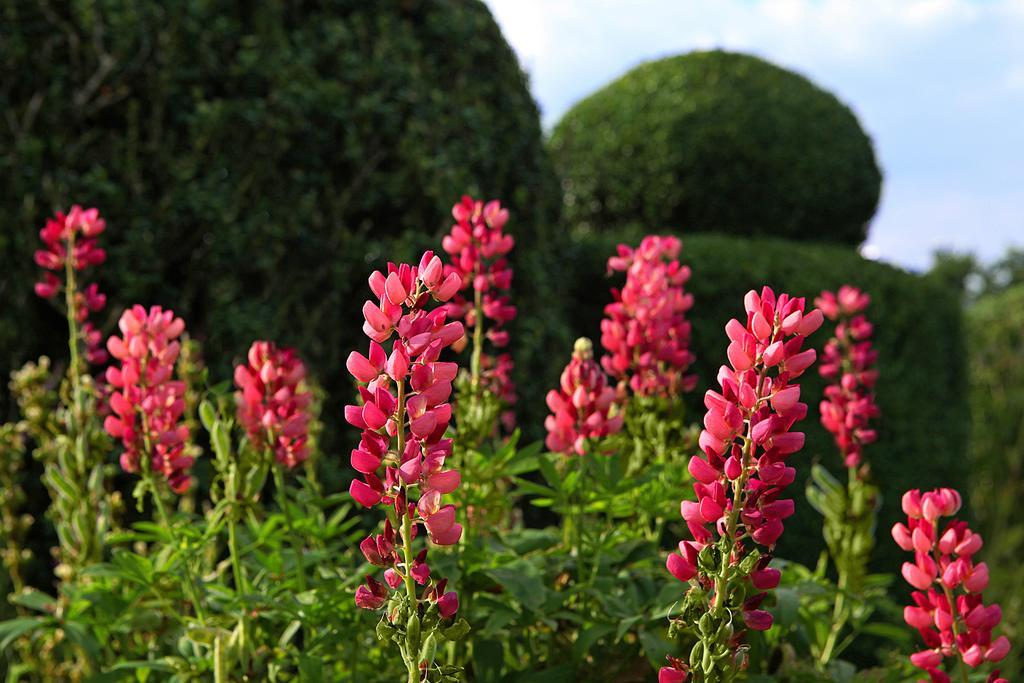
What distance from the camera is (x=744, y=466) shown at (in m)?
1.44

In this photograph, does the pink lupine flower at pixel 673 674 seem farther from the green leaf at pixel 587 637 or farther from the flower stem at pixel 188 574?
the flower stem at pixel 188 574

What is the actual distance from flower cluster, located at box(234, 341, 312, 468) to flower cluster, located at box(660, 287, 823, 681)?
1089 mm

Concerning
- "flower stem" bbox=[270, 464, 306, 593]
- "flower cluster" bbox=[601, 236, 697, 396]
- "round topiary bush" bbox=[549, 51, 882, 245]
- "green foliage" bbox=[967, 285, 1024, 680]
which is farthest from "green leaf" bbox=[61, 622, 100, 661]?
"green foliage" bbox=[967, 285, 1024, 680]

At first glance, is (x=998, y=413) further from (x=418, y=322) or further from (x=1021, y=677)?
(x=418, y=322)

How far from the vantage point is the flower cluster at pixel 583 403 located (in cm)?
225

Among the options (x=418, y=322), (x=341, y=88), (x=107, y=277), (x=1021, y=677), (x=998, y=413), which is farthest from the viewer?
(x=998, y=413)

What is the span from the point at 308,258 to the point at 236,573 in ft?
7.88

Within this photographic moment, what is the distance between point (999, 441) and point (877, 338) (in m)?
4.14

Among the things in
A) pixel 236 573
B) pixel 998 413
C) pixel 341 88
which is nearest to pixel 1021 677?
pixel 998 413

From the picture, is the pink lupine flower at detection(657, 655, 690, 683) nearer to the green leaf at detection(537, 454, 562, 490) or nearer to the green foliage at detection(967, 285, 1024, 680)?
the green leaf at detection(537, 454, 562, 490)

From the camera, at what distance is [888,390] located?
634cm

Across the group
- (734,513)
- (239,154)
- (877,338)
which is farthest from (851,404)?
(877,338)

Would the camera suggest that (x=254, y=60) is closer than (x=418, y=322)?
No

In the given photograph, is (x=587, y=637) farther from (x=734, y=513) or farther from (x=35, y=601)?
(x=35, y=601)
